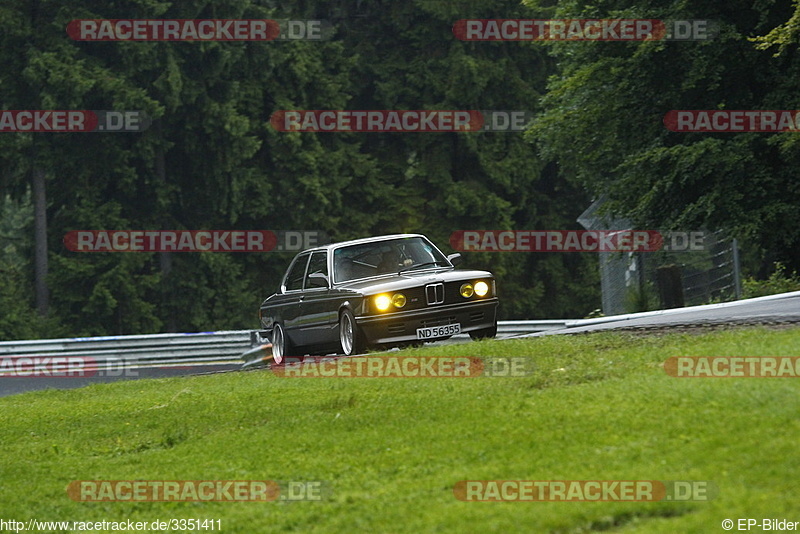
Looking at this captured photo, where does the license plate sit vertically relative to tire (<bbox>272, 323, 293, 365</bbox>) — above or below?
above

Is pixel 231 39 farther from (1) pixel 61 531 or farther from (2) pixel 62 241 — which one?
(1) pixel 61 531

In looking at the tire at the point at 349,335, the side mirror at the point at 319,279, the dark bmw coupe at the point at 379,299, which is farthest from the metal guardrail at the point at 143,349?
the tire at the point at 349,335

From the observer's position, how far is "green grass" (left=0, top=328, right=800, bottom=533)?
23.3 ft

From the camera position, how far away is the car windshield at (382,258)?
55.3 feet

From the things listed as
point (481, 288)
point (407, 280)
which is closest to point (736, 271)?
point (481, 288)

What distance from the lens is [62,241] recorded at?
4022cm

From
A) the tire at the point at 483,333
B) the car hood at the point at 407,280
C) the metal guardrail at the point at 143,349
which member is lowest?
the metal guardrail at the point at 143,349

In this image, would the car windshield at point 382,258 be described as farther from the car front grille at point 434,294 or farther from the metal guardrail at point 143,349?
the metal guardrail at point 143,349

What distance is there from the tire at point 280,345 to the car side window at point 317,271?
3.90ft

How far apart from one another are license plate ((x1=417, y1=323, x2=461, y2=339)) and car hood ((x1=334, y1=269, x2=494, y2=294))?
0.58 metres

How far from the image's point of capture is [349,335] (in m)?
16.0

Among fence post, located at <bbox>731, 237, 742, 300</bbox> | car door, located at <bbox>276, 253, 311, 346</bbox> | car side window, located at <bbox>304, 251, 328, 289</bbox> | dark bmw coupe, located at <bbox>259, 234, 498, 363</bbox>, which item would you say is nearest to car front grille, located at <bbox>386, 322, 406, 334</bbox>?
dark bmw coupe, located at <bbox>259, 234, 498, 363</bbox>

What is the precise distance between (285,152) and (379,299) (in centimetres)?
2737

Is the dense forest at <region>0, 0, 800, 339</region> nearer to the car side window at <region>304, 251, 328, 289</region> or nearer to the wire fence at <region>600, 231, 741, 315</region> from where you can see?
the wire fence at <region>600, 231, 741, 315</region>
